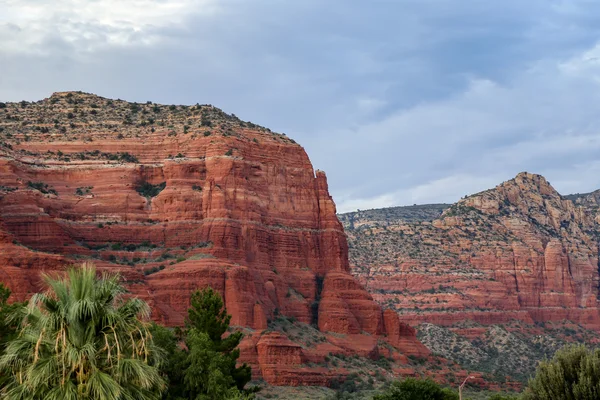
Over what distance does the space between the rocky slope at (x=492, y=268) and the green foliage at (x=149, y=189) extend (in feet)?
200

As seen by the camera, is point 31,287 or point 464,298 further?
point 464,298

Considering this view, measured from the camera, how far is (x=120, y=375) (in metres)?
28.6

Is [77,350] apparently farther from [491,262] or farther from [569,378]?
[491,262]

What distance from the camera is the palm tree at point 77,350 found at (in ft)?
92.3

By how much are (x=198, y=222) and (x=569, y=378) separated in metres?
64.4

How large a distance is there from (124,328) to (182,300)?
64838 millimetres

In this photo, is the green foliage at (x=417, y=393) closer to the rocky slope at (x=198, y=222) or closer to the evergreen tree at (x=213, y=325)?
the evergreen tree at (x=213, y=325)

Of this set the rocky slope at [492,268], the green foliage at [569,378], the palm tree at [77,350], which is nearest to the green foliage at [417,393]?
the green foliage at [569,378]

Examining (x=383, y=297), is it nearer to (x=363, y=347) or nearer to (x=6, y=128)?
(x=363, y=347)

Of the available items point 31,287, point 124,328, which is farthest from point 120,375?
point 31,287

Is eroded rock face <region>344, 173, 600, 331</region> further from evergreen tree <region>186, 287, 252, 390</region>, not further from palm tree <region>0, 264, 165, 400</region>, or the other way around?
palm tree <region>0, 264, 165, 400</region>

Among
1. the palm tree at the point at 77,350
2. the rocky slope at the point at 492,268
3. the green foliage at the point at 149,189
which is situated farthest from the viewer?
the rocky slope at the point at 492,268

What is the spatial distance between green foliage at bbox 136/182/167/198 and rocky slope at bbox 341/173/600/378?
61055mm

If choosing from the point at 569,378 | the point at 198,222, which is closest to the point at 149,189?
the point at 198,222
